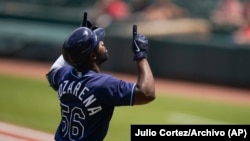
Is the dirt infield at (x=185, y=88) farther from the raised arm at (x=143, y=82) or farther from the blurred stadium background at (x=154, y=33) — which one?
the raised arm at (x=143, y=82)

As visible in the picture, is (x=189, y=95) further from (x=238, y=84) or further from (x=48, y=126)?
(x=48, y=126)

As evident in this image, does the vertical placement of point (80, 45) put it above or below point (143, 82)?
above

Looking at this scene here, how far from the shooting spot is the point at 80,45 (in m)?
4.45

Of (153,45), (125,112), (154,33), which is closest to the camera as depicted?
(125,112)

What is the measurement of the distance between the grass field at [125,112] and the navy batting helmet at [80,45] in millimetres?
3508

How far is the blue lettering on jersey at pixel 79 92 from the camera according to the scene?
4.45 metres

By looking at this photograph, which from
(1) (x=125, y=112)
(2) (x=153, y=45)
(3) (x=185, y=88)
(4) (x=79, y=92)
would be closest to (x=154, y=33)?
(2) (x=153, y=45)

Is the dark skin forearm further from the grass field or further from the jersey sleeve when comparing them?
the grass field

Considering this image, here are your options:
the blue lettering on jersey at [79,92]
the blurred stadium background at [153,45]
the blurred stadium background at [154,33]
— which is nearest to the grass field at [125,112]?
the blurred stadium background at [153,45]

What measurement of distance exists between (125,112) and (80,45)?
18.4ft

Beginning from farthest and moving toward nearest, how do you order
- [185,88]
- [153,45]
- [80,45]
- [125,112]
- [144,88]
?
[153,45] < [185,88] < [125,112] < [80,45] < [144,88]

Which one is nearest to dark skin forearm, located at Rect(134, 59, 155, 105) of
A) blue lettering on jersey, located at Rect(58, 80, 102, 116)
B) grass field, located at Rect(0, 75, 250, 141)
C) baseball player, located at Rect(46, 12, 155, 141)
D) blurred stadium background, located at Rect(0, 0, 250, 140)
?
baseball player, located at Rect(46, 12, 155, 141)

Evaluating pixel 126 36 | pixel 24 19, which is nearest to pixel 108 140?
pixel 126 36

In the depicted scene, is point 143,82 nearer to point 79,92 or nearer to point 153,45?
point 79,92
